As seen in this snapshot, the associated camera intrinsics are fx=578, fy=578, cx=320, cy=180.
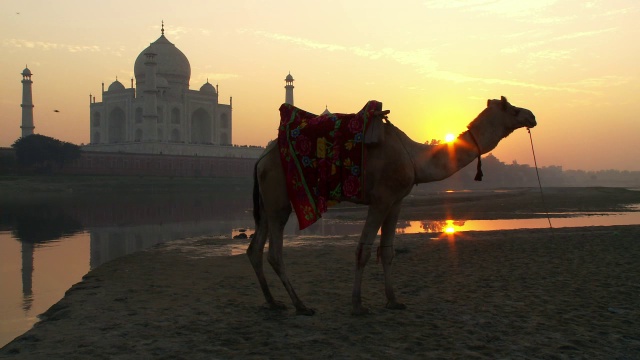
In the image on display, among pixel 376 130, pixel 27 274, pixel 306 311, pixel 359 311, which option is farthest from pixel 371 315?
pixel 27 274

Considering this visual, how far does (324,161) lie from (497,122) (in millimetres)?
1649

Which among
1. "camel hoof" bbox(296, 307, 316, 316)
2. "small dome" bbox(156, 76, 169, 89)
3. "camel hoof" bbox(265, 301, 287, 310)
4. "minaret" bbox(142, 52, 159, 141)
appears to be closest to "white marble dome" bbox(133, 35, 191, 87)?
"small dome" bbox(156, 76, 169, 89)

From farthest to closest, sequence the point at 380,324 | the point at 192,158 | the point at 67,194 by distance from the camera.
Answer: the point at 192,158, the point at 67,194, the point at 380,324

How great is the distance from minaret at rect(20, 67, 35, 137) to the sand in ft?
194

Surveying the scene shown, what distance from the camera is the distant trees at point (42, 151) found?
49.3m

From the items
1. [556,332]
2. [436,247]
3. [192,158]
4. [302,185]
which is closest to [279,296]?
[302,185]

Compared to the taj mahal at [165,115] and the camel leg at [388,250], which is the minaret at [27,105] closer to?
the taj mahal at [165,115]

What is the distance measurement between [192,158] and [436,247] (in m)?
53.4

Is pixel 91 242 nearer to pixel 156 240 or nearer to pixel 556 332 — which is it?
pixel 156 240

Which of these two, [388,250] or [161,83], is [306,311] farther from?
[161,83]

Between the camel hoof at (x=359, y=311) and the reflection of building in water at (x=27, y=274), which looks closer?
the camel hoof at (x=359, y=311)

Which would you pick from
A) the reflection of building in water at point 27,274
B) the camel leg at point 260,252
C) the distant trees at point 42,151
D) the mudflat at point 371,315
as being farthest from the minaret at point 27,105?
the camel leg at point 260,252

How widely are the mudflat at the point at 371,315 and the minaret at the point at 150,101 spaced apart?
53.2 meters

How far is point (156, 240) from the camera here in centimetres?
1551
